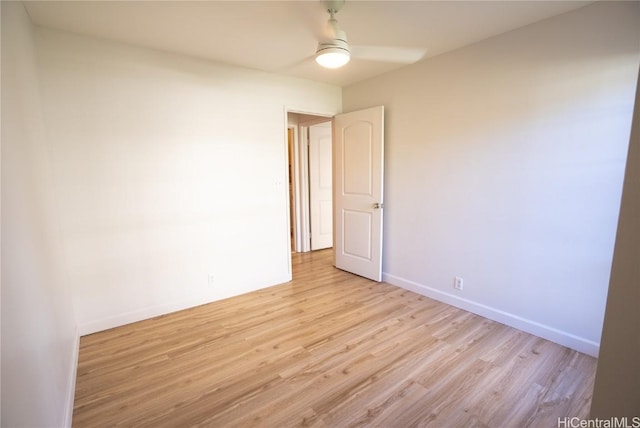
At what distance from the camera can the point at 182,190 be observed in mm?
2807

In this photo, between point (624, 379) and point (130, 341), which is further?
point (130, 341)

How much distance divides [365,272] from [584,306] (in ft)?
6.79

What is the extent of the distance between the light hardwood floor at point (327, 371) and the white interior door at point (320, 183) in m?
2.31

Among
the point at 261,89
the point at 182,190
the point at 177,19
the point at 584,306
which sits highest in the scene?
the point at 177,19

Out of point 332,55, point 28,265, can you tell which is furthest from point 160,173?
point 332,55

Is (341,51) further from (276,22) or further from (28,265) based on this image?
(28,265)

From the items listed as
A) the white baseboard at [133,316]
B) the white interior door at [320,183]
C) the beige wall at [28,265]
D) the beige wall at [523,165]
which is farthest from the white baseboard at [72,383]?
the white interior door at [320,183]

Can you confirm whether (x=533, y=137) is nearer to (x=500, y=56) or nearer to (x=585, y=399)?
(x=500, y=56)

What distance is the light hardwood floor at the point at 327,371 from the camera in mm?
1632

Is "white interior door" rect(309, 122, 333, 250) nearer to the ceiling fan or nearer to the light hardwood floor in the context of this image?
the ceiling fan

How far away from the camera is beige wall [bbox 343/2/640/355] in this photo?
195 centimetres

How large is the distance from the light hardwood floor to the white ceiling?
7.79 feet

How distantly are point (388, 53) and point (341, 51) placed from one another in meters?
0.92

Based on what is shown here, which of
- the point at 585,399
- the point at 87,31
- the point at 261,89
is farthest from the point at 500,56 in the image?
the point at 87,31
